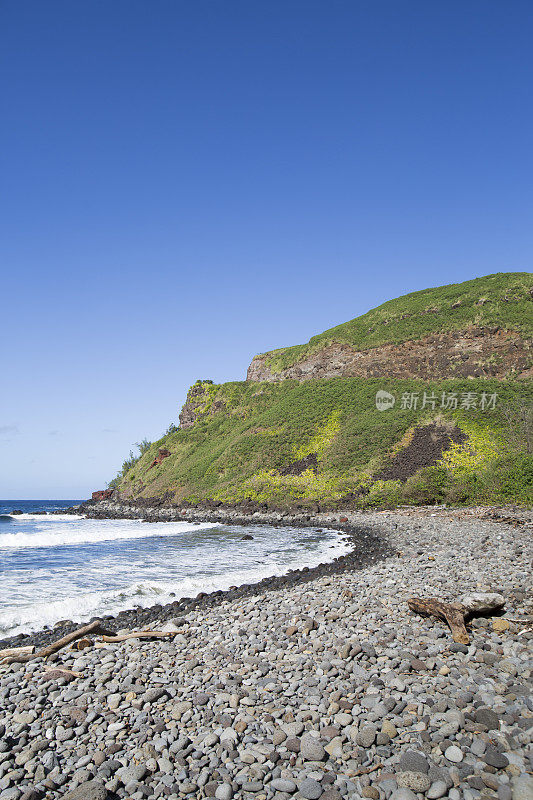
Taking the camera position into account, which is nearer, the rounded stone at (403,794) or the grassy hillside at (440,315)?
the rounded stone at (403,794)

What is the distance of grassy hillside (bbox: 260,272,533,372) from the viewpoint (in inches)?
2295

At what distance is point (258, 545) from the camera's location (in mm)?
24797

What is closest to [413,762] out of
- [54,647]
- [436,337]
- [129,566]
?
[54,647]

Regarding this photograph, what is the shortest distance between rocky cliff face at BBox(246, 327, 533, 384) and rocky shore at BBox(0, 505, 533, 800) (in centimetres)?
4856

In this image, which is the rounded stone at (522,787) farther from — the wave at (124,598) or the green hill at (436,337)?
the green hill at (436,337)

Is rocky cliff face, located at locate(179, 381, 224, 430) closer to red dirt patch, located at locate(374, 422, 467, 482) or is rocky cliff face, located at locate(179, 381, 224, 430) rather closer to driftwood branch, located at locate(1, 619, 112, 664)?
red dirt patch, located at locate(374, 422, 467, 482)

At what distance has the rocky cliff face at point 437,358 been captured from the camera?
175ft

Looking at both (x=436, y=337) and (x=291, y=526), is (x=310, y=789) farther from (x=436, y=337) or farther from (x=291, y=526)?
(x=436, y=337)

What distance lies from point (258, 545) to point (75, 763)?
19975mm

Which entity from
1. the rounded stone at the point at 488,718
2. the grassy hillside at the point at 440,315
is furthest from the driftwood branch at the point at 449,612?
the grassy hillside at the point at 440,315

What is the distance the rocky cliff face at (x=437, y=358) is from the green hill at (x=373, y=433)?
0.57 metres

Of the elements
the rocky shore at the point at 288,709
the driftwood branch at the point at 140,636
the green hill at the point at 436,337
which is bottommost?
the driftwood branch at the point at 140,636

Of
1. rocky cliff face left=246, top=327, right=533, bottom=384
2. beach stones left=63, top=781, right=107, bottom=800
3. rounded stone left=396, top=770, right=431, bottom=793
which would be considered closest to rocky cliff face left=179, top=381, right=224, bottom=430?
rocky cliff face left=246, top=327, right=533, bottom=384

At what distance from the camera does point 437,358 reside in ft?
193
